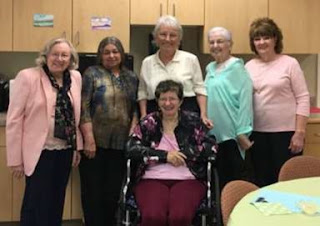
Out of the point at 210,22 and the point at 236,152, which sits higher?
the point at 210,22

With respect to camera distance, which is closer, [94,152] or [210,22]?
[94,152]

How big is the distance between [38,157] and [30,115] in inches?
9.6

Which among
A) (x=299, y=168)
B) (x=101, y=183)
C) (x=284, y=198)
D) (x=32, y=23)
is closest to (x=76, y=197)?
(x=101, y=183)

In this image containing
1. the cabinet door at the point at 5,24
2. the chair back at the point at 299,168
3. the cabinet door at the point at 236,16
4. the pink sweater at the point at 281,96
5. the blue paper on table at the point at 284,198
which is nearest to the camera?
the blue paper on table at the point at 284,198

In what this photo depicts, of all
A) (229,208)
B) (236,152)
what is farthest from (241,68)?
(229,208)

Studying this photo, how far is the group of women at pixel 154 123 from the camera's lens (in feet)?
8.99

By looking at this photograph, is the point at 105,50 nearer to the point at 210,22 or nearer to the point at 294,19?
the point at 210,22

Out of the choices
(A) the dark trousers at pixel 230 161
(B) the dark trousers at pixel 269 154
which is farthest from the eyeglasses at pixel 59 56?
(B) the dark trousers at pixel 269 154

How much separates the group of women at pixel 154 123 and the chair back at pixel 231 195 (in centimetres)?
56

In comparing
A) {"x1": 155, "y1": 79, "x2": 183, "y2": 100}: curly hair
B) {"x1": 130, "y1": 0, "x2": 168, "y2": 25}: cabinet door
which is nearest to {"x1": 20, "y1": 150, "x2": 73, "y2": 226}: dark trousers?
{"x1": 155, "y1": 79, "x2": 183, "y2": 100}: curly hair

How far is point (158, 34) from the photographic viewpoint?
3.08m

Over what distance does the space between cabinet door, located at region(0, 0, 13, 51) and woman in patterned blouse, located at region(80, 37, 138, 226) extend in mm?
934

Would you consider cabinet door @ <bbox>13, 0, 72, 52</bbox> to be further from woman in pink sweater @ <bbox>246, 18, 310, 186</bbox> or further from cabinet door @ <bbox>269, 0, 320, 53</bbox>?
cabinet door @ <bbox>269, 0, 320, 53</bbox>

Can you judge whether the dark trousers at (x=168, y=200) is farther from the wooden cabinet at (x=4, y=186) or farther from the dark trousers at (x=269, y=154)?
the wooden cabinet at (x=4, y=186)
